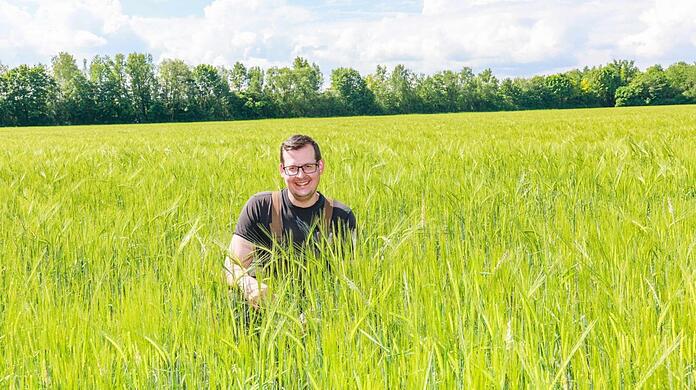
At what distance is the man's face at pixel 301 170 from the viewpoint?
9.04 ft

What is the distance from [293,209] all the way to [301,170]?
29 centimetres

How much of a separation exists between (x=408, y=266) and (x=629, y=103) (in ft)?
352

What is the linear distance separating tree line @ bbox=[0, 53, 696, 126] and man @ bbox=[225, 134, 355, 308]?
2940 inches

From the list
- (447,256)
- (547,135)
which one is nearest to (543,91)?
(547,135)

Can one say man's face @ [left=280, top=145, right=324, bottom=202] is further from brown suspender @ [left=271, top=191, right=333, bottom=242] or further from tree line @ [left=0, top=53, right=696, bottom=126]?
tree line @ [left=0, top=53, right=696, bottom=126]

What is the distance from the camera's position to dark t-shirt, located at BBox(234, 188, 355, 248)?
2879 mm

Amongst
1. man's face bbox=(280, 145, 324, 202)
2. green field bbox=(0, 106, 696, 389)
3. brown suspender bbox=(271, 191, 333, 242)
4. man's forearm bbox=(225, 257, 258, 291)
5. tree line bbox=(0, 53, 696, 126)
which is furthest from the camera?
tree line bbox=(0, 53, 696, 126)

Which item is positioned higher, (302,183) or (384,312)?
(302,183)

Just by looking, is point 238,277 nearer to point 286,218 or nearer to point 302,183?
point 302,183

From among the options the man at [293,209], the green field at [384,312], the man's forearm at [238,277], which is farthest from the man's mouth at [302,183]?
the man's forearm at [238,277]

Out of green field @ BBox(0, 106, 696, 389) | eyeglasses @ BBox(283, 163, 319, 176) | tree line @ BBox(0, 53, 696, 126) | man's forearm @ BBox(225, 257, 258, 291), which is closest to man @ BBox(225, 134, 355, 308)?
eyeglasses @ BBox(283, 163, 319, 176)

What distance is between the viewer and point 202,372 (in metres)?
1.54

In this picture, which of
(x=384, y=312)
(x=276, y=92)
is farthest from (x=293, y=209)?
(x=276, y=92)

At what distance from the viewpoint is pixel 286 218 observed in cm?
297
